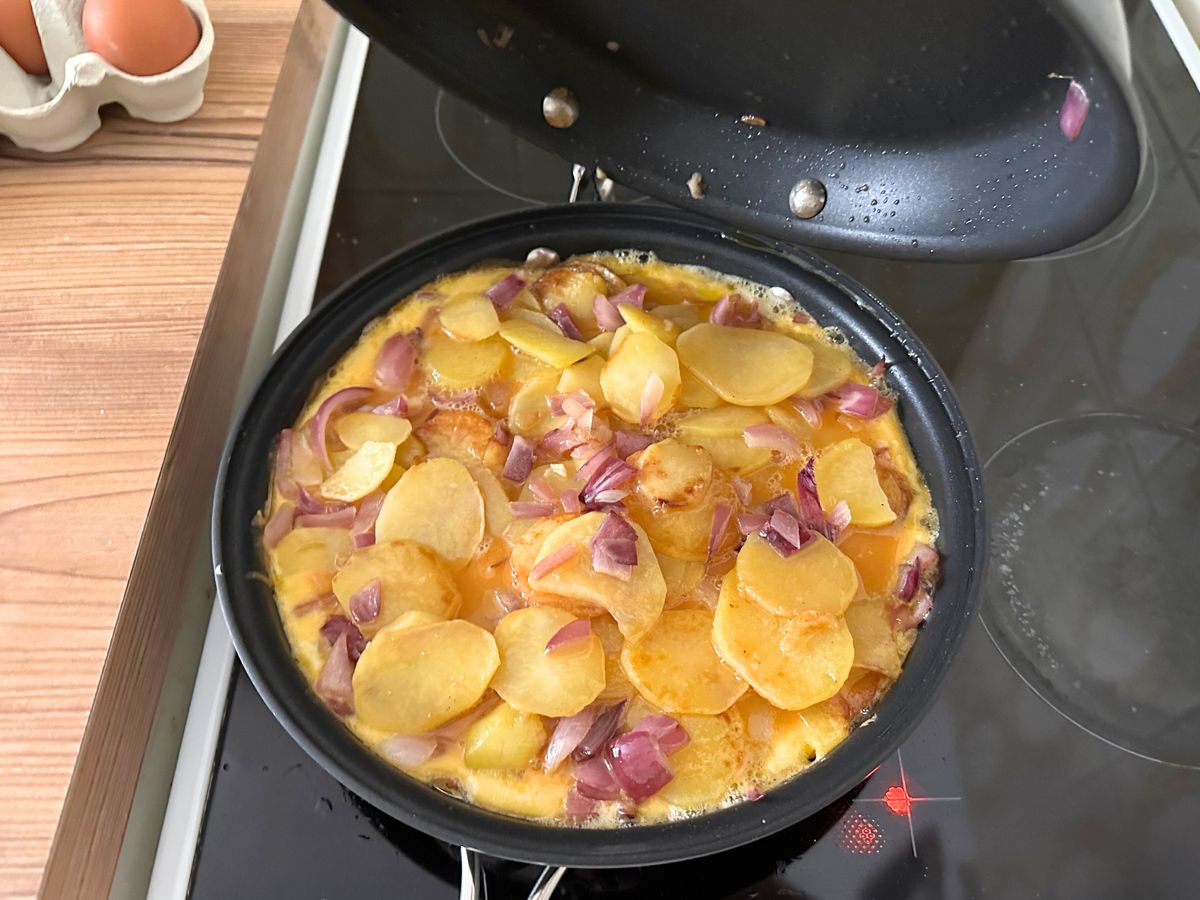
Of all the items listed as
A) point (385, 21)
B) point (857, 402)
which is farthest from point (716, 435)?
point (385, 21)

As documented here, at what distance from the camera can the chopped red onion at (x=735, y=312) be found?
1264 mm

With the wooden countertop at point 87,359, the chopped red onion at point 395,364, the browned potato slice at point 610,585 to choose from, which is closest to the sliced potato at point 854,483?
the browned potato slice at point 610,585

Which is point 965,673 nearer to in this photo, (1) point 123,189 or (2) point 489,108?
(2) point 489,108

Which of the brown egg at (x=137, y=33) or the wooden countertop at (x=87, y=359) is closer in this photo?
the wooden countertop at (x=87, y=359)

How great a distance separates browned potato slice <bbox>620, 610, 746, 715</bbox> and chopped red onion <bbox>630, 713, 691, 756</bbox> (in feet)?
0.06

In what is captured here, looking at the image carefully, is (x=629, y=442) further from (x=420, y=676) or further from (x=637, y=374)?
(x=420, y=676)

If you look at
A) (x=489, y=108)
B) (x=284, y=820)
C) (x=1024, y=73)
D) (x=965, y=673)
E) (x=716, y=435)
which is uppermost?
(x=1024, y=73)

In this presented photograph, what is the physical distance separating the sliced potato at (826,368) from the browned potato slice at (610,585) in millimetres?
370

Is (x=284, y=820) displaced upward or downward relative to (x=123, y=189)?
downward

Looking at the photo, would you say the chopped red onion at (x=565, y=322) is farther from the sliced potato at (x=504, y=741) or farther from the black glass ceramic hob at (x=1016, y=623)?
the sliced potato at (x=504, y=741)

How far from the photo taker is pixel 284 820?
3.36 feet

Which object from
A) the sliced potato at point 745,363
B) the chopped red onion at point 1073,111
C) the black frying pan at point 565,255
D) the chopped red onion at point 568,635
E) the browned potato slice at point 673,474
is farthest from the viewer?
the sliced potato at point 745,363

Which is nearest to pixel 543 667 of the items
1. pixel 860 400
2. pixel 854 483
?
pixel 854 483

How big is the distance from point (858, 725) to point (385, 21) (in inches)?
39.2
